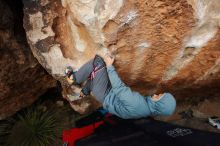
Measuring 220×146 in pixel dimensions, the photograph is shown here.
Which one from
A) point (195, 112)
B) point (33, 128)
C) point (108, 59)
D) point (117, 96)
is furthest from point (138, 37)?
point (33, 128)

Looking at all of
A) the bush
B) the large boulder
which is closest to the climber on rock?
the large boulder

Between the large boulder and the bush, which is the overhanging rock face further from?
the bush

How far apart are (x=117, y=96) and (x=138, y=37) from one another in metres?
0.59

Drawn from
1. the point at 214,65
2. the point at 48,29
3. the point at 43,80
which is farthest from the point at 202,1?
the point at 43,80

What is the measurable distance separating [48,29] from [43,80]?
1232 millimetres

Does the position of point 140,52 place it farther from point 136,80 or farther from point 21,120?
point 21,120

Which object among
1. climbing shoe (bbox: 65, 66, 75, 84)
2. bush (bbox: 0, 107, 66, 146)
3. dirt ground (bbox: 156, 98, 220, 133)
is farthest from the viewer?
bush (bbox: 0, 107, 66, 146)

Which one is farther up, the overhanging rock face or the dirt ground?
the overhanging rock face

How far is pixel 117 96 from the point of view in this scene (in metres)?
3.41

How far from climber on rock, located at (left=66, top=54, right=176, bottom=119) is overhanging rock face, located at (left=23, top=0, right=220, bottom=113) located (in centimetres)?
14

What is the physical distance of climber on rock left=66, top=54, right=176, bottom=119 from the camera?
3.26m

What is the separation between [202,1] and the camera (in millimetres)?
3203

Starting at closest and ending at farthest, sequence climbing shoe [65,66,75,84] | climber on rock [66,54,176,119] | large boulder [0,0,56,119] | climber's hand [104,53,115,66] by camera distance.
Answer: climber on rock [66,54,176,119], climber's hand [104,53,115,66], climbing shoe [65,66,75,84], large boulder [0,0,56,119]

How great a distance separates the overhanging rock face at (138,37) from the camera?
10.7 ft
